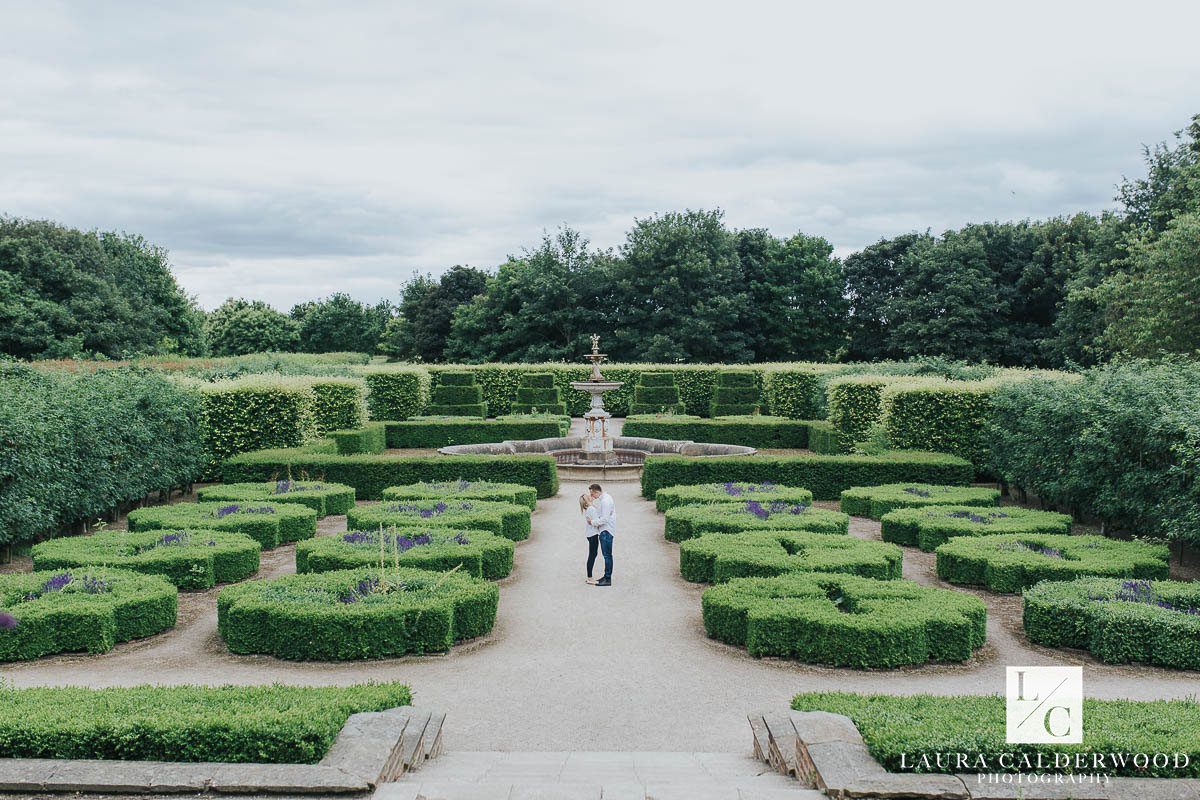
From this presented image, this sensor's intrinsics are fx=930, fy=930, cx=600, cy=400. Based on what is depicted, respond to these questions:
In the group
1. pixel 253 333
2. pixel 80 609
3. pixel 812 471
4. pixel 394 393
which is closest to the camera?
pixel 80 609

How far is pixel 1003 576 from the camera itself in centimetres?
1174

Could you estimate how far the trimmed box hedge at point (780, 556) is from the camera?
37.5ft

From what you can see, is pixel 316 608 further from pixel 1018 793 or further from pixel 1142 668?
pixel 1142 668

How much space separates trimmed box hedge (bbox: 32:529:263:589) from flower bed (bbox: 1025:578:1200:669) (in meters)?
9.82

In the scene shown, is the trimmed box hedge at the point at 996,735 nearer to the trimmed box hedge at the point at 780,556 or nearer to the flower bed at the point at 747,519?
the trimmed box hedge at the point at 780,556

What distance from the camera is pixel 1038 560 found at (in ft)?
39.0

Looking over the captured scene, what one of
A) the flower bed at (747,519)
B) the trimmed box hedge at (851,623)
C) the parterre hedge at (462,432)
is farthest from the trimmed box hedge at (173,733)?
the parterre hedge at (462,432)

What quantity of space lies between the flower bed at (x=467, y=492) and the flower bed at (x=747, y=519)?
3.06 metres

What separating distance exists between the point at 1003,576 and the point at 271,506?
36.7ft

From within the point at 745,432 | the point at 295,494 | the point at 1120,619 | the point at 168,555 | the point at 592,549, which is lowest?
the point at 1120,619

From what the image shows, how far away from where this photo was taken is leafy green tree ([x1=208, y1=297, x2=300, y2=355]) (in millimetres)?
75750

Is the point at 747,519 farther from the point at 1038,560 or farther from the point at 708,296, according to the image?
the point at 708,296

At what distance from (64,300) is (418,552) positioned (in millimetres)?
37983

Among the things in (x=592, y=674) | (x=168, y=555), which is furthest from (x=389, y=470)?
(x=592, y=674)
